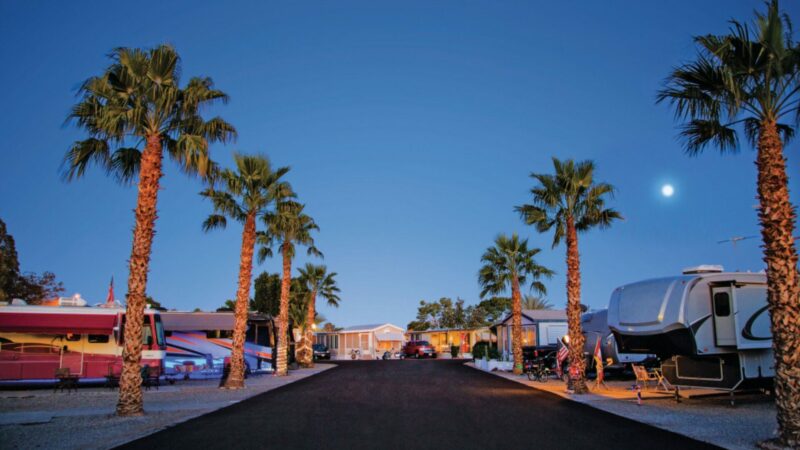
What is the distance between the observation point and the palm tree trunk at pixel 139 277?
13086 millimetres

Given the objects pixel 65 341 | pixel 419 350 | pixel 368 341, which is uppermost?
pixel 65 341

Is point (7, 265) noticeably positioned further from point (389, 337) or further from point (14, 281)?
point (389, 337)

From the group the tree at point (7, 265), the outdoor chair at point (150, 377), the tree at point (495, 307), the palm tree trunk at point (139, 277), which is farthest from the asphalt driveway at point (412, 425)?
the tree at point (495, 307)

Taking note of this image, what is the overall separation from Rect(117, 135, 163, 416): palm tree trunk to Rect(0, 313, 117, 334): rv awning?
839 cm

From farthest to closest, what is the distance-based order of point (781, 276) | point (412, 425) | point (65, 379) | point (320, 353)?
point (320, 353) → point (65, 379) → point (412, 425) → point (781, 276)

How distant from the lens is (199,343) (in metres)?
27.5

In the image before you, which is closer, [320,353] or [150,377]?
[150,377]

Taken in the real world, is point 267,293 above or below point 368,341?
above

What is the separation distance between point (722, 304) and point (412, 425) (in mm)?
8827

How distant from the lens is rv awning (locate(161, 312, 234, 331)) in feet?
89.6

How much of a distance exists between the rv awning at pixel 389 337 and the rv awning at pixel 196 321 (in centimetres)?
3520

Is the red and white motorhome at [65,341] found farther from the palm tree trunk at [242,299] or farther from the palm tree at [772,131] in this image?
the palm tree at [772,131]

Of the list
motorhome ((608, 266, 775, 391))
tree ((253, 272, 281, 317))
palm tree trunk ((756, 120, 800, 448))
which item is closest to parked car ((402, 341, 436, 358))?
tree ((253, 272, 281, 317))

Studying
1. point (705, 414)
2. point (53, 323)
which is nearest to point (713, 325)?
point (705, 414)
